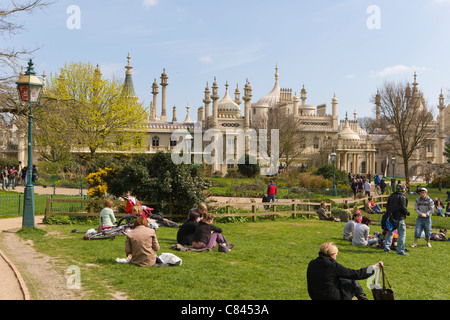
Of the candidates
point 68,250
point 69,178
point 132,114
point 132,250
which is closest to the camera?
point 132,250

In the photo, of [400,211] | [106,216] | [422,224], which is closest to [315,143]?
[422,224]

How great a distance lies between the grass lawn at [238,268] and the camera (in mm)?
7523

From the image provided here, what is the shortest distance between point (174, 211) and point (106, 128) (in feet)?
76.2

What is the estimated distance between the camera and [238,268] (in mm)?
9289

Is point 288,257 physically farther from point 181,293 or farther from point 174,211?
point 174,211

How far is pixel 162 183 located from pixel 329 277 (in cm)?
1133

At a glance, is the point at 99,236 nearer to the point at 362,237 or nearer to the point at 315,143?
the point at 362,237

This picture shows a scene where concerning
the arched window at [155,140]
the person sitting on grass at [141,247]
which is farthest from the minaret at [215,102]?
the person sitting on grass at [141,247]

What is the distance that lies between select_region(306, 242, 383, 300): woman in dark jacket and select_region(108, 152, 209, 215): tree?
10678 mm

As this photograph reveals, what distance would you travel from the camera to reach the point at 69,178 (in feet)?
122

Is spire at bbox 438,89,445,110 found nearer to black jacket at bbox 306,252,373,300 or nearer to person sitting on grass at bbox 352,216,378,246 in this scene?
person sitting on grass at bbox 352,216,378,246

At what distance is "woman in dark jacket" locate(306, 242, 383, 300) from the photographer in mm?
6148
